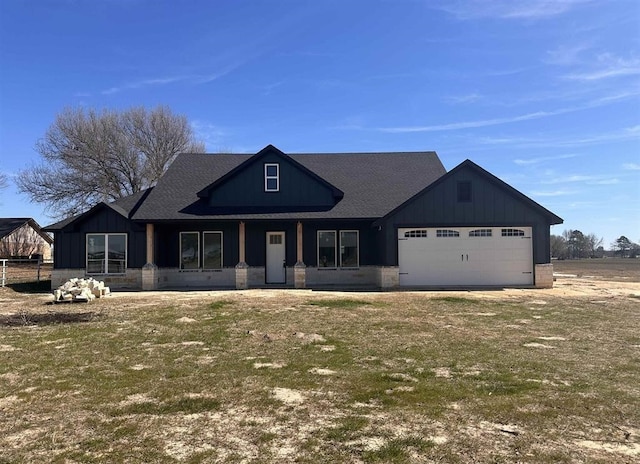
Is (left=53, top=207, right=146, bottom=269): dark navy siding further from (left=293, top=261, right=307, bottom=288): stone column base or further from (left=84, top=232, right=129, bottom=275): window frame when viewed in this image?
(left=293, top=261, right=307, bottom=288): stone column base

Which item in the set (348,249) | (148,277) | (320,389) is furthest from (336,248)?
(320,389)

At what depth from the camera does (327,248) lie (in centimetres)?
2120

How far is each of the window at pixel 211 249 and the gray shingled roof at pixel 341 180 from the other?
131 cm

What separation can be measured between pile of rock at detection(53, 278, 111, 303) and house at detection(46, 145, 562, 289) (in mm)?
3031

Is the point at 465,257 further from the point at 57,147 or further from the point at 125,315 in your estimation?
the point at 57,147

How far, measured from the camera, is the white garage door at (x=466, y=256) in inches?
781

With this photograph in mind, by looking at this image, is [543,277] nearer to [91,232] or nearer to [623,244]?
[91,232]

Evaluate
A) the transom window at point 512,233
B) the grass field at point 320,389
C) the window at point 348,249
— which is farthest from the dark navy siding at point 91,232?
the transom window at point 512,233

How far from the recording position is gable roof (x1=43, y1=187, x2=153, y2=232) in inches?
781

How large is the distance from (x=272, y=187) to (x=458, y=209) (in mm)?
8250

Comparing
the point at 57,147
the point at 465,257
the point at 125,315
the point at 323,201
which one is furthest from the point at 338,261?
the point at 57,147

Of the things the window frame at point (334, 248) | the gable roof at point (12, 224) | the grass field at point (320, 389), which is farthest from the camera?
the gable roof at point (12, 224)

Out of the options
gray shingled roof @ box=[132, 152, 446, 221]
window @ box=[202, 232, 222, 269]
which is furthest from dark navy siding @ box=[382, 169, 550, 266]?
window @ box=[202, 232, 222, 269]

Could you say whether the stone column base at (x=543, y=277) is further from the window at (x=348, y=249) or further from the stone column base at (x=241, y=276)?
the stone column base at (x=241, y=276)
